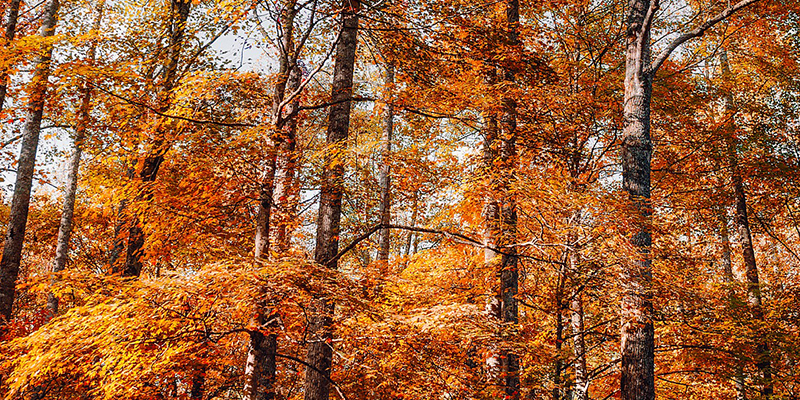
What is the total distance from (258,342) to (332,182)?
7.88 ft

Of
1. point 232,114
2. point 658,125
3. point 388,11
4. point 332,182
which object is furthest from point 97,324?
point 658,125

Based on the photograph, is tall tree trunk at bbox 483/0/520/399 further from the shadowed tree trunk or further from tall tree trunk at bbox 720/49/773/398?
tall tree trunk at bbox 720/49/773/398

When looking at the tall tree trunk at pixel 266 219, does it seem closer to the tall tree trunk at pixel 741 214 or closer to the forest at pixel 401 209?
the forest at pixel 401 209

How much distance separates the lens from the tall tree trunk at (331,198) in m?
6.36

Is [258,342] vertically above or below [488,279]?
below

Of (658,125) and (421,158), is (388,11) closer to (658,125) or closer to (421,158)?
(421,158)

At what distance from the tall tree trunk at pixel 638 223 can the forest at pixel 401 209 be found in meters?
0.04

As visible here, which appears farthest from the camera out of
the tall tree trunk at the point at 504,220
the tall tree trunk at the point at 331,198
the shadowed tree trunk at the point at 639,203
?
the tall tree trunk at the point at 504,220

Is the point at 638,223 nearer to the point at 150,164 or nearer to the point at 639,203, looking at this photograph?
the point at 639,203

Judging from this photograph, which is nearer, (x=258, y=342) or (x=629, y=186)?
(x=258, y=342)

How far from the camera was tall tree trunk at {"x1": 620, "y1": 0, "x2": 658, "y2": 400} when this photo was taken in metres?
6.03

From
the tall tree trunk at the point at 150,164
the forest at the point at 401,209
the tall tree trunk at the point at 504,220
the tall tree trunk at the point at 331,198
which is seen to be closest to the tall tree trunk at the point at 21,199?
the forest at the point at 401,209

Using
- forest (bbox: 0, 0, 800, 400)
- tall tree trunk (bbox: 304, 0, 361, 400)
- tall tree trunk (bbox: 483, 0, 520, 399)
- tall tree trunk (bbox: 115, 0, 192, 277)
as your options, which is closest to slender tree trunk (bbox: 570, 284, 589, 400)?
forest (bbox: 0, 0, 800, 400)

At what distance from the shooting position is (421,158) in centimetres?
877
